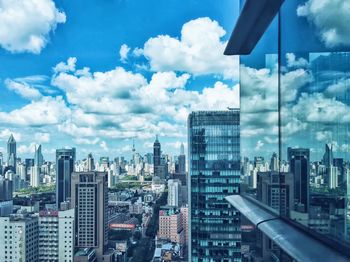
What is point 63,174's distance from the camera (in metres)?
8.72

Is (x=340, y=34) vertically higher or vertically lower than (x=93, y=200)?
higher

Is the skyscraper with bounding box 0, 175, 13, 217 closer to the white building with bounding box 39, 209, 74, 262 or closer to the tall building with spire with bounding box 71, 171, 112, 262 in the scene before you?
the white building with bounding box 39, 209, 74, 262

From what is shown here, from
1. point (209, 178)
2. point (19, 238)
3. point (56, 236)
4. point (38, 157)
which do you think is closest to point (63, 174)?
point (56, 236)

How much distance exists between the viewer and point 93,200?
29.9 ft

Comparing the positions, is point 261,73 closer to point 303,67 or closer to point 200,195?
point 303,67

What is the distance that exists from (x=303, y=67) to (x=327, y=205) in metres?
0.18

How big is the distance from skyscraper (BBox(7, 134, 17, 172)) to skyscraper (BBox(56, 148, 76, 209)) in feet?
6.88

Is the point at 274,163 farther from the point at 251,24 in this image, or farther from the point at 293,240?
the point at 251,24

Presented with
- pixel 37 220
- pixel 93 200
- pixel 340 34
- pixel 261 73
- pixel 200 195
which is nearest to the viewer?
pixel 340 34

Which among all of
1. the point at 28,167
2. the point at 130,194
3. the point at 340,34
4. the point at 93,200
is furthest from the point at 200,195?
the point at 130,194

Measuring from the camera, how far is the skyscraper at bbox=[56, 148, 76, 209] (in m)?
7.87

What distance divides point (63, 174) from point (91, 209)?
1.13m

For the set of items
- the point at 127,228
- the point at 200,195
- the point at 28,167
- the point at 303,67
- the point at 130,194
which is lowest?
the point at 127,228

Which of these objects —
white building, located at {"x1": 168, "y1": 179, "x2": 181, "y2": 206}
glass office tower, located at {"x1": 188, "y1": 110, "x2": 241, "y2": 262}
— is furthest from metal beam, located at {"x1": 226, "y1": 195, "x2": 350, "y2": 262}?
white building, located at {"x1": 168, "y1": 179, "x2": 181, "y2": 206}
